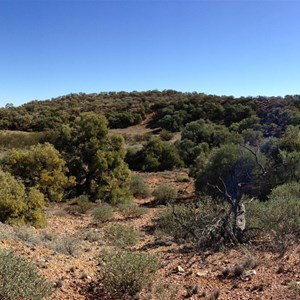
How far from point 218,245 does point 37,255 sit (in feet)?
14.8

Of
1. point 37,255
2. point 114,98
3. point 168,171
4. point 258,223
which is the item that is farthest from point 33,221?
point 114,98

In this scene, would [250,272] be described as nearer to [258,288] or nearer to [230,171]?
[258,288]

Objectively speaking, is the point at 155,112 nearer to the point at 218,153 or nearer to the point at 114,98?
the point at 114,98

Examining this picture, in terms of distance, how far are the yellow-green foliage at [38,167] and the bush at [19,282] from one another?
1061 centimetres

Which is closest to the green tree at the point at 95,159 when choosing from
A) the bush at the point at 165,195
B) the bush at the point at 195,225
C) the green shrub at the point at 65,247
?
the bush at the point at 165,195

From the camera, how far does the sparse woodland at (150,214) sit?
704 centimetres

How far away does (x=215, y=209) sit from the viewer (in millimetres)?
11844

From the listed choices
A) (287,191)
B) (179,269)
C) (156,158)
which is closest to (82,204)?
(287,191)

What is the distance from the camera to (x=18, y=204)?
13.7m

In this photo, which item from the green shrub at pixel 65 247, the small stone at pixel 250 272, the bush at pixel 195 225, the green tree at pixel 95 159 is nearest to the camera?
the small stone at pixel 250 272

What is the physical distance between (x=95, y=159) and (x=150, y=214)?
415cm

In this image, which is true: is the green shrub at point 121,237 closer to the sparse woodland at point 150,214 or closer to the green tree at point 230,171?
the sparse woodland at point 150,214

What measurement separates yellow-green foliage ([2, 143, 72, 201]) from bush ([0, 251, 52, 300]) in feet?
34.8

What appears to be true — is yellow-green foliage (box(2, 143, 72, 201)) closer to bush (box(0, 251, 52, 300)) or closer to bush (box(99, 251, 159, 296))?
bush (box(99, 251, 159, 296))
